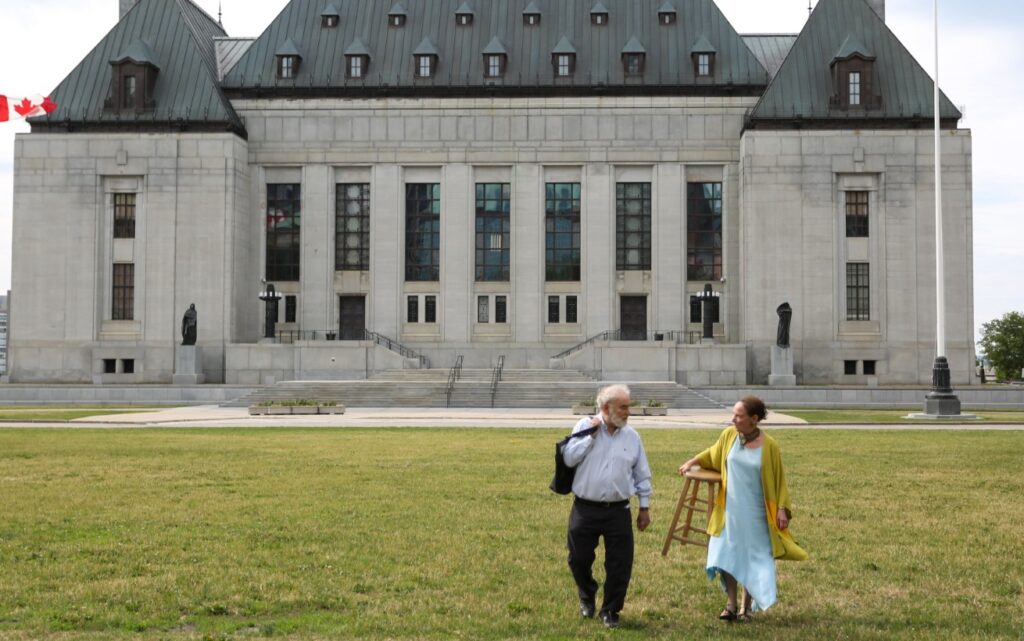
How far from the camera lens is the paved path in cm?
3475

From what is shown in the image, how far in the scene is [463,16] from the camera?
68688 mm

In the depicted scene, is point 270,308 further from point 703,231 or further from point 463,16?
point 703,231

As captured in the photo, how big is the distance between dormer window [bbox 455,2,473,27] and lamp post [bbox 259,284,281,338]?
20.4 metres

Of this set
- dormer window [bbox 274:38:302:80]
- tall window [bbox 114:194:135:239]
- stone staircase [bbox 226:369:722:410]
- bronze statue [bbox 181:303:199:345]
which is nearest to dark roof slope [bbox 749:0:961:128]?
stone staircase [bbox 226:369:722:410]

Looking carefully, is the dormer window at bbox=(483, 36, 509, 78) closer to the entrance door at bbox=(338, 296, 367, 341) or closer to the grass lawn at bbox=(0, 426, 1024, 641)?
the entrance door at bbox=(338, 296, 367, 341)

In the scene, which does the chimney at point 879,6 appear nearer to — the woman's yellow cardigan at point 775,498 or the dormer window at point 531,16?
the dormer window at point 531,16

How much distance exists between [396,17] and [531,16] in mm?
8355

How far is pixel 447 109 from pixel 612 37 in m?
11.2

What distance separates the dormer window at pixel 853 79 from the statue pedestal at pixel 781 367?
49.6ft

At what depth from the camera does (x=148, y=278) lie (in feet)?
207

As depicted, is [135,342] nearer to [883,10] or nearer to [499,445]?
[499,445]

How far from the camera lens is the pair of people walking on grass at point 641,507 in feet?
31.5

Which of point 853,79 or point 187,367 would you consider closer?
point 187,367

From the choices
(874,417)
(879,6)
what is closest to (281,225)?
(874,417)
